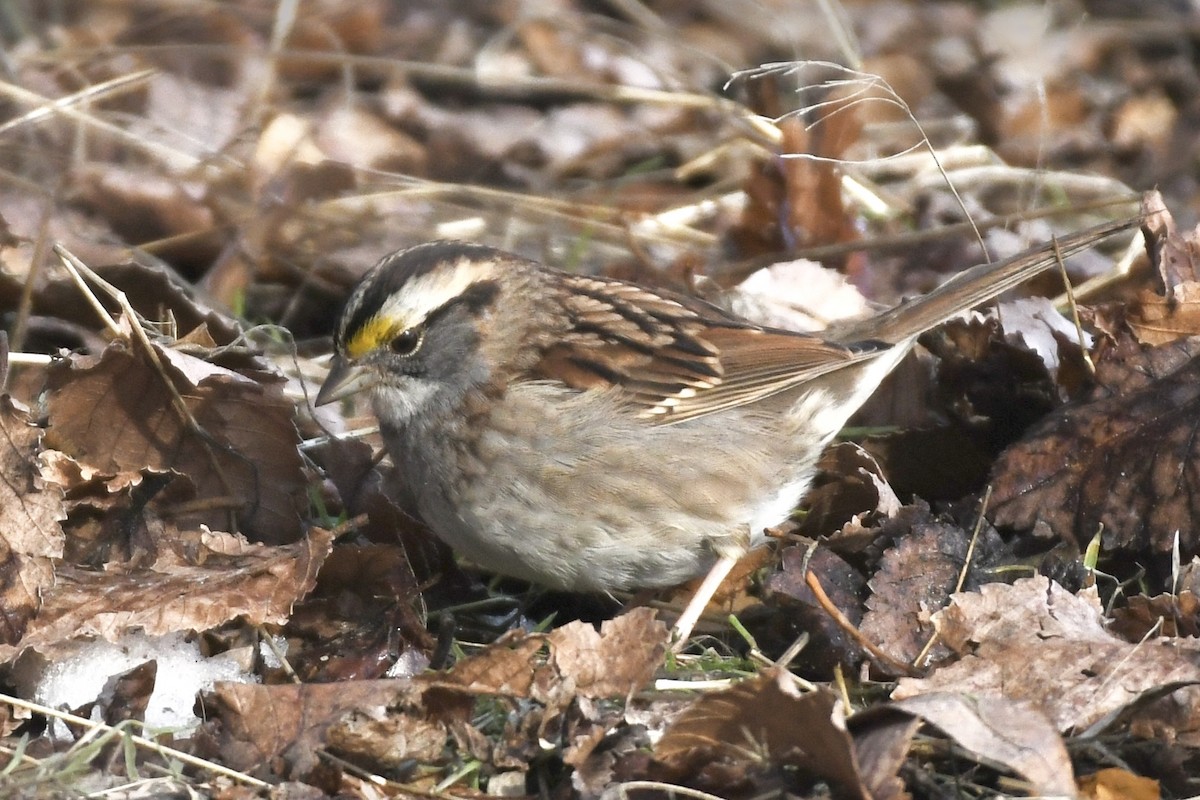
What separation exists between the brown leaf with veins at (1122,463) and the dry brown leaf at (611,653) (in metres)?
1.12

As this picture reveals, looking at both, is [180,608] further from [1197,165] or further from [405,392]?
[1197,165]

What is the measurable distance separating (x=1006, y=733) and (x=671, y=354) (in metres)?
1.50

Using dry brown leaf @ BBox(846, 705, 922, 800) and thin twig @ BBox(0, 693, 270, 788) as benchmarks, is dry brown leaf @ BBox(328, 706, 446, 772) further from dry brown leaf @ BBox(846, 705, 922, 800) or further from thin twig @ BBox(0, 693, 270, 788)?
dry brown leaf @ BBox(846, 705, 922, 800)

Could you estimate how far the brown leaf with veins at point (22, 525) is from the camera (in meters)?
3.27

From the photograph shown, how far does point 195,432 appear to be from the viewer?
3.88 meters

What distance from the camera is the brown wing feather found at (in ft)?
12.8

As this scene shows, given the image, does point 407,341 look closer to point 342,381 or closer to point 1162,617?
point 342,381

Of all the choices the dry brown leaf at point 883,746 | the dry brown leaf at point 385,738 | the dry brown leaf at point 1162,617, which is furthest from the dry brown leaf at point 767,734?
the dry brown leaf at point 1162,617

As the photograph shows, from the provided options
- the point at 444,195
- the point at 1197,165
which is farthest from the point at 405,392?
the point at 1197,165

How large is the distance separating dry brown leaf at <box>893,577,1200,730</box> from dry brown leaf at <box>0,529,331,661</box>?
55.5 inches

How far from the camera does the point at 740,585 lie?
3953mm

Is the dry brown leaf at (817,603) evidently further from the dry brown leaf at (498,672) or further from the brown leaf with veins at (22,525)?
the brown leaf with veins at (22,525)

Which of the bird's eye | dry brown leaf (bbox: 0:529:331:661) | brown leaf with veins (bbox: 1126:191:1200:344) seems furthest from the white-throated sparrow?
dry brown leaf (bbox: 0:529:331:661)

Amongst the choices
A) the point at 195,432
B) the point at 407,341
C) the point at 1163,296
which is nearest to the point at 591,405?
the point at 407,341
